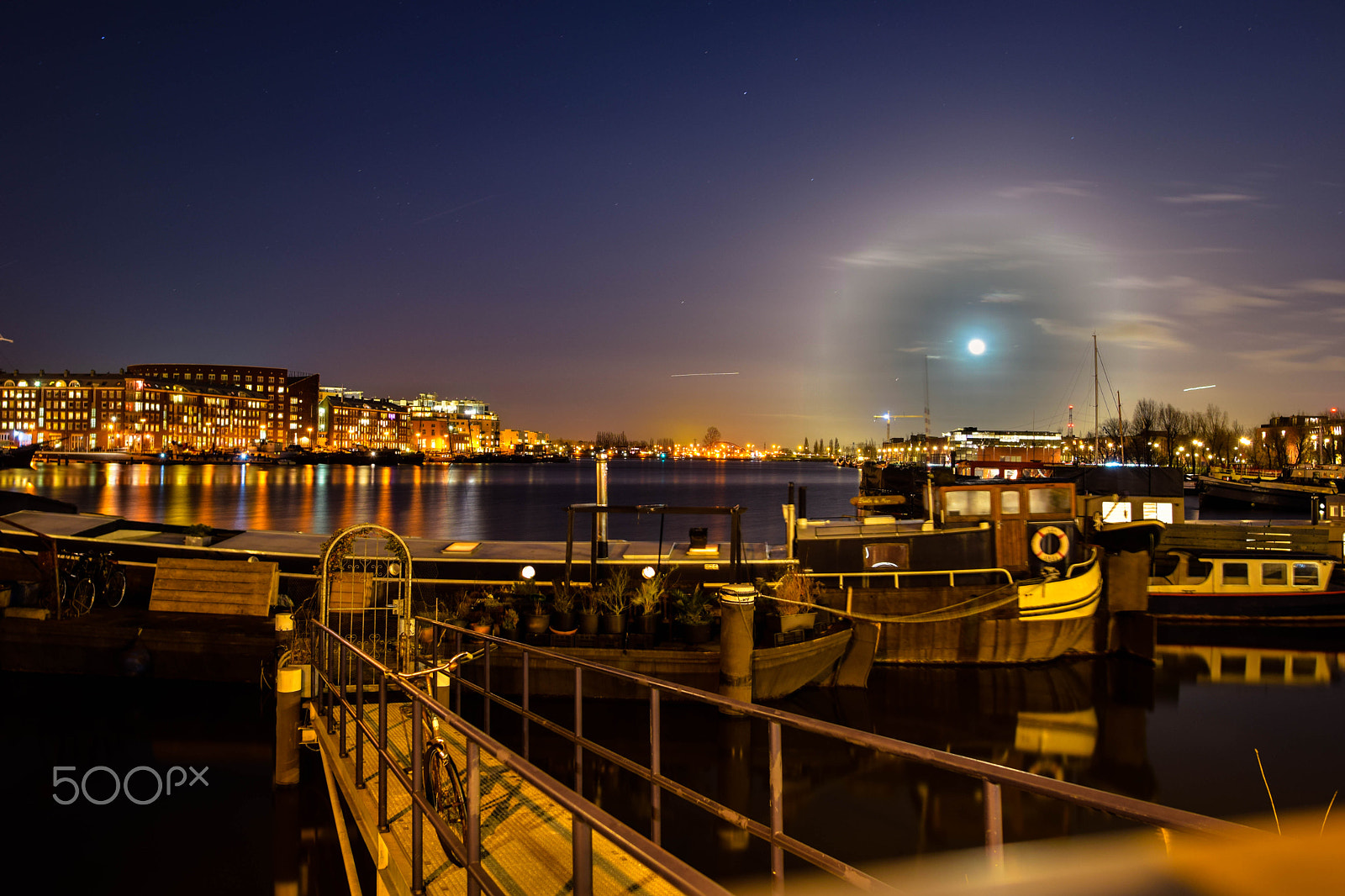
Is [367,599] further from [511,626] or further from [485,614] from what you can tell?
[485,614]

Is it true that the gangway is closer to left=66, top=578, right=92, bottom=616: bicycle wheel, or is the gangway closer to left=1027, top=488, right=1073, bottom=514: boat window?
left=66, top=578, right=92, bottom=616: bicycle wheel

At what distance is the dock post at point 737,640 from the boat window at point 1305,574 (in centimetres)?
A: 1826

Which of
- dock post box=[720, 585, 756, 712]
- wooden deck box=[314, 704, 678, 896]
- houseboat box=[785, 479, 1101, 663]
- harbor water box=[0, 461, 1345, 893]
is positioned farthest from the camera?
houseboat box=[785, 479, 1101, 663]

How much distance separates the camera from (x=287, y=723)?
1144 cm

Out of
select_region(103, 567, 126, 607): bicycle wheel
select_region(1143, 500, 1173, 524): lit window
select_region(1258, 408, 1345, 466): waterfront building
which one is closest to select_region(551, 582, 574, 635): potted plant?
select_region(103, 567, 126, 607): bicycle wheel

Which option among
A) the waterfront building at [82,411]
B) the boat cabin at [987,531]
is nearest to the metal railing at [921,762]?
the boat cabin at [987,531]

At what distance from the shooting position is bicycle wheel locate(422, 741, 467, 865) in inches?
258

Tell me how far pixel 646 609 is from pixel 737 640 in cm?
215

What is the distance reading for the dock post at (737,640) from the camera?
563 inches

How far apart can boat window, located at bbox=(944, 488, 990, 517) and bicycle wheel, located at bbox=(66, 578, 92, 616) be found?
62.6 ft

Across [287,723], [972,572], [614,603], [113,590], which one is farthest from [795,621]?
[113,590]

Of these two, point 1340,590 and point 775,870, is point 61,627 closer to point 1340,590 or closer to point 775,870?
point 775,870

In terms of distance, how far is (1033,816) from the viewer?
474 inches

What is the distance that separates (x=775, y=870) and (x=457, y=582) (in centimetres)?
1409
